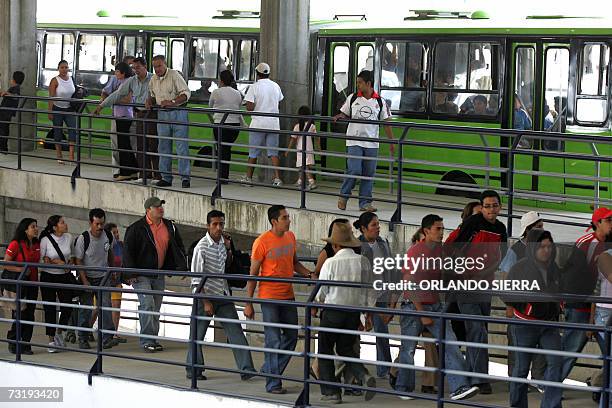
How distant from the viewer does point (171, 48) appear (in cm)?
2598

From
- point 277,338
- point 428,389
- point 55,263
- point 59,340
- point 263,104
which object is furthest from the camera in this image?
point 263,104

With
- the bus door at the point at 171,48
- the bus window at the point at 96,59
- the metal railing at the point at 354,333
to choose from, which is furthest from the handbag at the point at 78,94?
the metal railing at the point at 354,333

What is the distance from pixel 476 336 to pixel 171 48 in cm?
1457

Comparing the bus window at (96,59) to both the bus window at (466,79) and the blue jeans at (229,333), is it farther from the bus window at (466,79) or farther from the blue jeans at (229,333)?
the blue jeans at (229,333)

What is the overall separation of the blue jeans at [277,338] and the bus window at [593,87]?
771 cm

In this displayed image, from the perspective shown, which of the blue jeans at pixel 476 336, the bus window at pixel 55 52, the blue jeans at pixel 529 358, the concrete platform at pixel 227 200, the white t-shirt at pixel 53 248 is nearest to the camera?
the blue jeans at pixel 529 358

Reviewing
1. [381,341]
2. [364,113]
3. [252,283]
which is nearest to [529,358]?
[381,341]

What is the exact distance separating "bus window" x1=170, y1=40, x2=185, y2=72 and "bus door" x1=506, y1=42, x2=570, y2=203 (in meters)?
7.31

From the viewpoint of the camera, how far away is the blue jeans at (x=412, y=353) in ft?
39.9

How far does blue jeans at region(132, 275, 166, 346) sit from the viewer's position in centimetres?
1507

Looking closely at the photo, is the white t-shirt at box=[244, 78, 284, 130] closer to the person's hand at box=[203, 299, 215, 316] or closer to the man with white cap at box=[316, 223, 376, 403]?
the person's hand at box=[203, 299, 215, 316]

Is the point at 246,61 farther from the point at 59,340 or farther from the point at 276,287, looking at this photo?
the point at 276,287

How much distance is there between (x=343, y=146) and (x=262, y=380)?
28.8 ft

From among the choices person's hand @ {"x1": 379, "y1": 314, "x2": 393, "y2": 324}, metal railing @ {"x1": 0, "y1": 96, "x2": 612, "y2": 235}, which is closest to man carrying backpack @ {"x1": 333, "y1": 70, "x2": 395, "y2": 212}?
metal railing @ {"x1": 0, "y1": 96, "x2": 612, "y2": 235}
